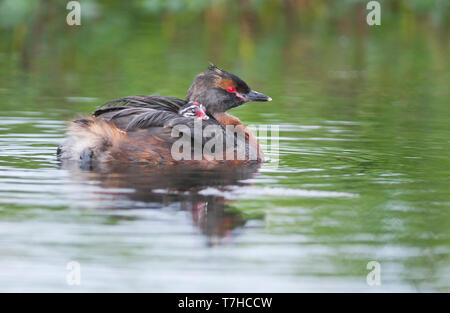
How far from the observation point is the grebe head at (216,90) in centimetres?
956

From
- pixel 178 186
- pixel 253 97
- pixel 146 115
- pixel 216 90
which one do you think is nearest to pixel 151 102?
pixel 146 115

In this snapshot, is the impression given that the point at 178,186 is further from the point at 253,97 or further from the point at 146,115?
the point at 253,97

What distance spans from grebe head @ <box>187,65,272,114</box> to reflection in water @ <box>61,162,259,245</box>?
41.6 inches

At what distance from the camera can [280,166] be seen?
875cm

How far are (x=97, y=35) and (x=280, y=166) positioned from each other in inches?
553

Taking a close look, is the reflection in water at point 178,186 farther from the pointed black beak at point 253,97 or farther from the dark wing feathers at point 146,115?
the pointed black beak at point 253,97

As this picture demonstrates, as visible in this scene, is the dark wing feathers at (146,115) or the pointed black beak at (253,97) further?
the pointed black beak at (253,97)

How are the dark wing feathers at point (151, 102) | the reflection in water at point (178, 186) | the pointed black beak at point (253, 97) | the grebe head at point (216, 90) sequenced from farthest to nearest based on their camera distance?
the pointed black beak at point (253, 97) → the grebe head at point (216, 90) → the dark wing feathers at point (151, 102) → the reflection in water at point (178, 186)

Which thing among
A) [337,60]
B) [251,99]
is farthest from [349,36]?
[251,99]

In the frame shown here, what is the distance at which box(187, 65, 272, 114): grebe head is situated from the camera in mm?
9562

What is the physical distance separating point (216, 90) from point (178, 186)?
87.0 inches

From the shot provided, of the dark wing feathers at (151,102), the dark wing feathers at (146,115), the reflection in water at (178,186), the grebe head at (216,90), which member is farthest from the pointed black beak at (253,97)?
the reflection in water at (178,186)

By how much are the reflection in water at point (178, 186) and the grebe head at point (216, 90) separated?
1056 mm

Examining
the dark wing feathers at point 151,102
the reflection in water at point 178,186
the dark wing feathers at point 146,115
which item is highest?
the dark wing feathers at point 151,102
